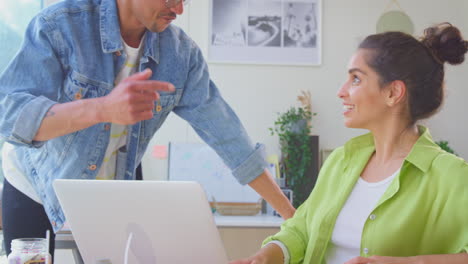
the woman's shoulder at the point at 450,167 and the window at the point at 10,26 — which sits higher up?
the window at the point at 10,26

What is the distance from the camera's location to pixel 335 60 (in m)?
4.26

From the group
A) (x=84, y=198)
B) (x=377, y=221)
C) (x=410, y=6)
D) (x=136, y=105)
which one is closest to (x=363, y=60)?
(x=377, y=221)

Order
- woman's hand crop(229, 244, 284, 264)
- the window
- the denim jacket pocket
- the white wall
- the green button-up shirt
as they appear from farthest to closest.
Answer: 1. the white wall
2. the window
3. the denim jacket pocket
4. woman's hand crop(229, 244, 284, 264)
5. the green button-up shirt

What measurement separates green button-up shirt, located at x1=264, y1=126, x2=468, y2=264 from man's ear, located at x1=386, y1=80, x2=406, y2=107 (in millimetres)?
113

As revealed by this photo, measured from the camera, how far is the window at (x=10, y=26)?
3.62m

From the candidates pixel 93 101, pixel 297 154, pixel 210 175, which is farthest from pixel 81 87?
pixel 297 154

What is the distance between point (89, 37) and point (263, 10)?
2.73 metres

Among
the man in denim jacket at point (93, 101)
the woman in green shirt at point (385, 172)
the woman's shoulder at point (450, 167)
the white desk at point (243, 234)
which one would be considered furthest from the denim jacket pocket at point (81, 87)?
the white desk at point (243, 234)

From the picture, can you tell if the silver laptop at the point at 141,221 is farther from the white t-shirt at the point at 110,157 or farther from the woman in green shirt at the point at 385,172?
the white t-shirt at the point at 110,157

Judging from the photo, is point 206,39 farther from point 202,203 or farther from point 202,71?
point 202,203

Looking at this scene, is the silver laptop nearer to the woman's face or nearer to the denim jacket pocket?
the denim jacket pocket

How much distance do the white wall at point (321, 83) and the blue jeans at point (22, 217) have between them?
2.37m

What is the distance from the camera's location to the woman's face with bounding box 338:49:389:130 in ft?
5.43

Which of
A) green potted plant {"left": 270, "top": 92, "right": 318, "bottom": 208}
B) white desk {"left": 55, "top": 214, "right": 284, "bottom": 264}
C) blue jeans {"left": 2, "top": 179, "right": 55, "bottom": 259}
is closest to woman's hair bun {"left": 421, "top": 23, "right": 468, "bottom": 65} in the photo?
blue jeans {"left": 2, "top": 179, "right": 55, "bottom": 259}
